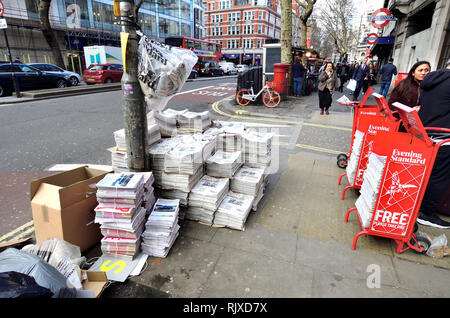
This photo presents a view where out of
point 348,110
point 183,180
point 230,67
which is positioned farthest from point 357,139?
point 230,67

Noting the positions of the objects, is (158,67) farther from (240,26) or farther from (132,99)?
(240,26)

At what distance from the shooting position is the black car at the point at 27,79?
14.3 metres

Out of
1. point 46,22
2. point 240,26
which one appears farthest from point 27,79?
point 240,26

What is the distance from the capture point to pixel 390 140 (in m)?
2.98

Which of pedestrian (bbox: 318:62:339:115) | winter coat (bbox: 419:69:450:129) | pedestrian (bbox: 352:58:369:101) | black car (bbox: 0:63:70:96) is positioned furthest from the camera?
black car (bbox: 0:63:70:96)

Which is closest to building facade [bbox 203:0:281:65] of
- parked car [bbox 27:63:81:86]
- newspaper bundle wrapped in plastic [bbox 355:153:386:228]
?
parked car [bbox 27:63:81:86]

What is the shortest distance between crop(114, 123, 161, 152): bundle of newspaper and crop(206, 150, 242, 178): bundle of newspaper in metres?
0.83

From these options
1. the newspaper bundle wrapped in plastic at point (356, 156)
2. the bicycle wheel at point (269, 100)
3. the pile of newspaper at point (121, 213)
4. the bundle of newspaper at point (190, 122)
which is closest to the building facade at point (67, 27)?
the bicycle wheel at point (269, 100)

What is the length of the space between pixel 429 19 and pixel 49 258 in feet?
A: 72.9

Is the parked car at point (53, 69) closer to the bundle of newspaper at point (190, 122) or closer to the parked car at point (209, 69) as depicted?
the bundle of newspaper at point (190, 122)

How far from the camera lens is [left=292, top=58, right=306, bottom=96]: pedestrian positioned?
15.1m

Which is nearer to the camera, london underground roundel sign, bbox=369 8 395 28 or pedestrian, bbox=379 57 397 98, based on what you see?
pedestrian, bbox=379 57 397 98

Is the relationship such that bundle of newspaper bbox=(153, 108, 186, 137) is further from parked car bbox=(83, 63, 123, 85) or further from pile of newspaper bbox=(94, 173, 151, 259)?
parked car bbox=(83, 63, 123, 85)

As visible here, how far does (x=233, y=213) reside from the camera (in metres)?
3.46
